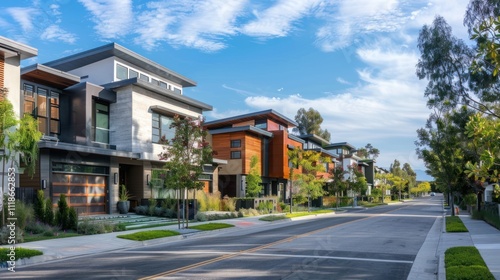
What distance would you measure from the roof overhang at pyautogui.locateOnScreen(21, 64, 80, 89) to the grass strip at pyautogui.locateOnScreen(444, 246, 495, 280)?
21601 millimetres

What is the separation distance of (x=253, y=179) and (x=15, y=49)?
24.8 metres

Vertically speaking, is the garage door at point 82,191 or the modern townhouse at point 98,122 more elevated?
the modern townhouse at point 98,122

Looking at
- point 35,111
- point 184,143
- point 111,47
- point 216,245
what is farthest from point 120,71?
point 216,245

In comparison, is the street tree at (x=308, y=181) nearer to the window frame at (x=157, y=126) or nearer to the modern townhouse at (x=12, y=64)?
the window frame at (x=157, y=126)

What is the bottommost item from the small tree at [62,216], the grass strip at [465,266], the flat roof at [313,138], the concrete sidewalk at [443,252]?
the concrete sidewalk at [443,252]

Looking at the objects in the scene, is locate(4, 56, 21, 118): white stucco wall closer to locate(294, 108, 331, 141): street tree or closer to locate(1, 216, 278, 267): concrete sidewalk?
locate(1, 216, 278, 267): concrete sidewalk

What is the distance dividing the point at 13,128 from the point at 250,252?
11.2 meters

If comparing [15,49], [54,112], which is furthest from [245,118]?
[15,49]

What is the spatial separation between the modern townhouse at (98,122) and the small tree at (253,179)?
10151 mm

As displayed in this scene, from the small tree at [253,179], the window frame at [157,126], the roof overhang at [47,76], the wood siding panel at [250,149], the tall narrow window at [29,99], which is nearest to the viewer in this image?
the roof overhang at [47,76]

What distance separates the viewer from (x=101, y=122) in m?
29.2

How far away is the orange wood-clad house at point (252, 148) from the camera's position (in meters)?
42.9

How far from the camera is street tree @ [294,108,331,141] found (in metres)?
86.5

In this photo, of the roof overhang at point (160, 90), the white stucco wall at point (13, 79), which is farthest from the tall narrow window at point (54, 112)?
the white stucco wall at point (13, 79)
